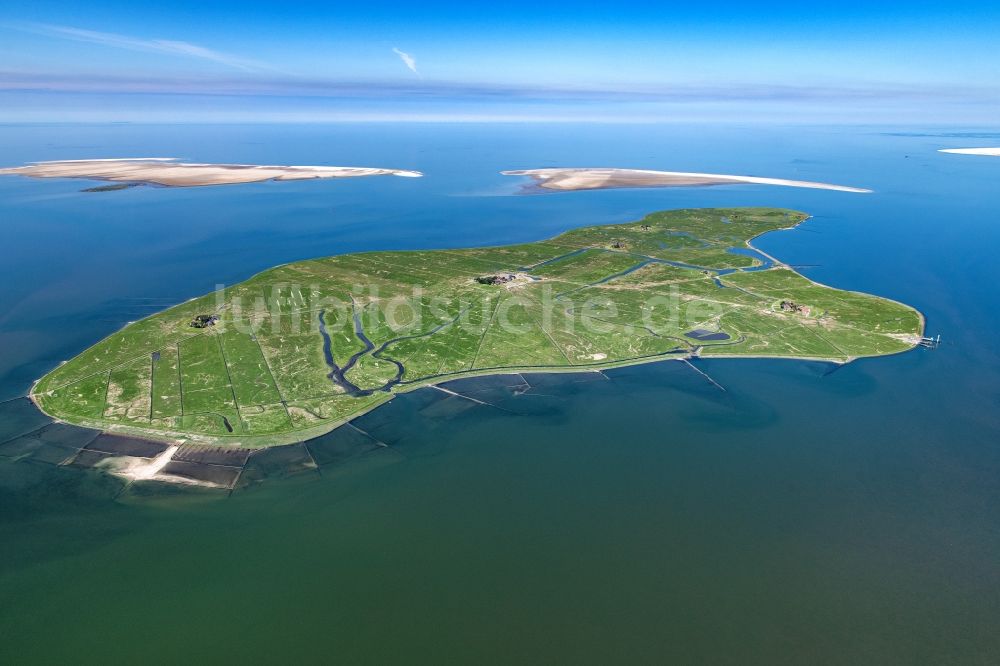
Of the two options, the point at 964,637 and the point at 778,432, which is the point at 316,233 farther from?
the point at 964,637

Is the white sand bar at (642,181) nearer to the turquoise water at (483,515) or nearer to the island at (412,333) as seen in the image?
the island at (412,333)

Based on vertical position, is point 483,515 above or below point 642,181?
below

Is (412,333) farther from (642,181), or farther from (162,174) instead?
(162,174)

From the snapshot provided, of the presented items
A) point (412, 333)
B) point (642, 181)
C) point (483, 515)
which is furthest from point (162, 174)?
point (483, 515)

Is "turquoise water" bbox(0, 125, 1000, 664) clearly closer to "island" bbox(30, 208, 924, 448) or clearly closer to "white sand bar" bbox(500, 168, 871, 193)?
"island" bbox(30, 208, 924, 448)

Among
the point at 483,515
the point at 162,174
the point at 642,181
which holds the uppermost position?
the point at 162,174

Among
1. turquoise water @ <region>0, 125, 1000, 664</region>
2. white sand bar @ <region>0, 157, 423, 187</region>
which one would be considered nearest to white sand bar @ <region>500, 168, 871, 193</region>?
white sand bar @ <region>0, 157, 423, 187</region>

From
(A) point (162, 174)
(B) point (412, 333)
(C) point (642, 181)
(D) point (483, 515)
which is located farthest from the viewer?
(C) point (642, 181)

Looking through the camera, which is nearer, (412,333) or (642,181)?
(412,333)

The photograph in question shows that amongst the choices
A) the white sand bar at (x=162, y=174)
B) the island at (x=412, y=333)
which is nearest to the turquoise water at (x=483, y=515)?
the island at (x=412, y=333)
